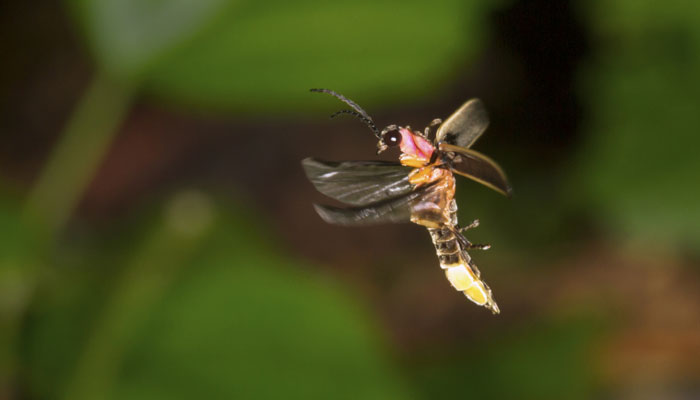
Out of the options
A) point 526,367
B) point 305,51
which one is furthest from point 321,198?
point 305,51

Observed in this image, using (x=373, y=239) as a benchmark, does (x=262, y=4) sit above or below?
below

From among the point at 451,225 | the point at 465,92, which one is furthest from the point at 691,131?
the point at 451,225

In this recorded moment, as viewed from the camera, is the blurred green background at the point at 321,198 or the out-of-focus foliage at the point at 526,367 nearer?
the blurred green background at the point at 321,198

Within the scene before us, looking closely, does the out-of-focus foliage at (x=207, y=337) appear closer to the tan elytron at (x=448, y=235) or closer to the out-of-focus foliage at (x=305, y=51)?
the out-of-focus foliage at (x=305, y=51)

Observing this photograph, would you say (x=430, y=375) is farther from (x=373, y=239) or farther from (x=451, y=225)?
(x=451, y=225)

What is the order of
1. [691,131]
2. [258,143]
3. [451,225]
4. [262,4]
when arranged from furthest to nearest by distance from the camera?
[258,143]
[691,131]
[262,4]
[451,225]

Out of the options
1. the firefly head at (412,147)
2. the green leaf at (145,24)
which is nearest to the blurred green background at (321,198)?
the green leaf at (145,24)

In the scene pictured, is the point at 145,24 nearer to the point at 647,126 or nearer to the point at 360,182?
the point at 360,182
